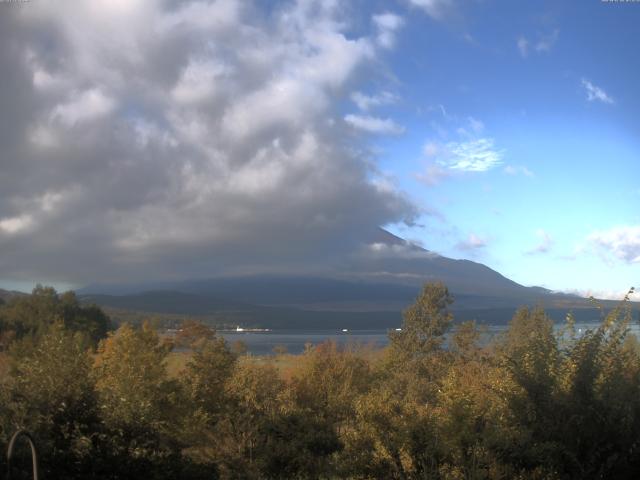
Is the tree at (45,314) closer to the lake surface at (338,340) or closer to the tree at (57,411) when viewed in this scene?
the lake surface at (338,340)

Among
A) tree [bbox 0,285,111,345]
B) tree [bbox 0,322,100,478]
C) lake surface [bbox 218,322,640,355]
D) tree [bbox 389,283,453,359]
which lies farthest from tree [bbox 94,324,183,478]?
tree [bbox 0,285,111,345]

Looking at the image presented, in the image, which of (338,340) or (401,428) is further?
(338,340)

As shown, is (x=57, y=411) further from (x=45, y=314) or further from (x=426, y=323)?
(x=45, y=314)

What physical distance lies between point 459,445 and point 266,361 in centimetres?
1536

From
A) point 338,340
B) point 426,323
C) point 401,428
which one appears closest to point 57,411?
point 401,428

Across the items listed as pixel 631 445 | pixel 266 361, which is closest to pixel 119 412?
pixel 631 445

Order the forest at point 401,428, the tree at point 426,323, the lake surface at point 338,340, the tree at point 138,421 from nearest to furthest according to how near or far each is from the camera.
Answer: the forest at point 401,428, the tree at point 138,421, the lake surface at point 338,340, the tree at point 426,323

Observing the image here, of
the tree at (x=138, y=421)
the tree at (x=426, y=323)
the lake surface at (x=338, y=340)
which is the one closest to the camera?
the tree at (x=138, y=421)

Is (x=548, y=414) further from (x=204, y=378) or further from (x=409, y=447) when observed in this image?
(x=204, y=378)

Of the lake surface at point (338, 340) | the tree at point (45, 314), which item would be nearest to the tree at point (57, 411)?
the lake surface at point (338, 340)

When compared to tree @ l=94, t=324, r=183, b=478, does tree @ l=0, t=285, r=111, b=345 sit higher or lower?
higher

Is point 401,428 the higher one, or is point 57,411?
point 57,411

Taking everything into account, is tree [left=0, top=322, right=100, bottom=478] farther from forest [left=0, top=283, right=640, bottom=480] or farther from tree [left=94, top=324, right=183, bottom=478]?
tree [left=94, top=324, right=183, bottom=478]

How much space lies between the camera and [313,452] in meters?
18.0
